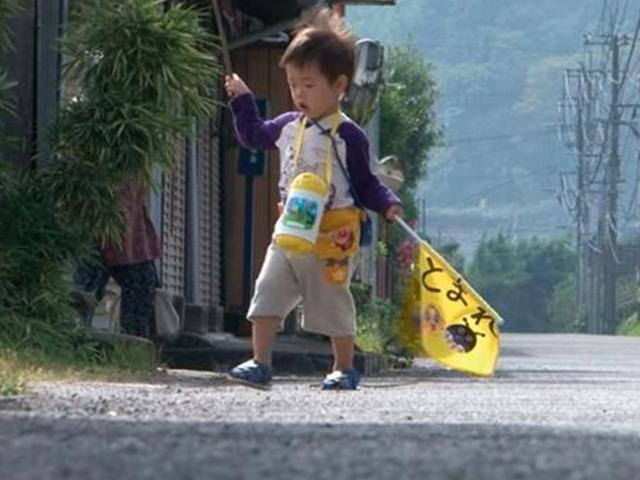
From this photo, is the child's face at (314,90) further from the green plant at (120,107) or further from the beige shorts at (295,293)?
the green plant at (120,107)

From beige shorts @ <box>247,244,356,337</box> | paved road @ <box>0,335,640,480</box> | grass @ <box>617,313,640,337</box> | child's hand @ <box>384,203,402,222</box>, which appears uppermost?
child's hand @ <box>384,203,402,222</box>

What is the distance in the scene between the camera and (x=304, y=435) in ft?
20.7

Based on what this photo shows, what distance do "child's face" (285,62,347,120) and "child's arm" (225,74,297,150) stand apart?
18 centimetres

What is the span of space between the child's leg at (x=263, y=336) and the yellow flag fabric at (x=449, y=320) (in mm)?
2273

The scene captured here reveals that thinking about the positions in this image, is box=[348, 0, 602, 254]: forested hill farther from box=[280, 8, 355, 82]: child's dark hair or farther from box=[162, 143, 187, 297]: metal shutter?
box=[280, 8, 355, 82]: child's dark hair

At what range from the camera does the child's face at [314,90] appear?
32.3 ft

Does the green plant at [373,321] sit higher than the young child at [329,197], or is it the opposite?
the young child at [329,197]

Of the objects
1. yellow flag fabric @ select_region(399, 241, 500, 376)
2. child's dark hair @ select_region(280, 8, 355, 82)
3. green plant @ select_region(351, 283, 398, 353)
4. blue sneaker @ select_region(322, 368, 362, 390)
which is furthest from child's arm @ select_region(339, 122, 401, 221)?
green plant @ select_region(351, 283, 398, 353)

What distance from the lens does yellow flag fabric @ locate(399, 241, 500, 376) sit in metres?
12.1

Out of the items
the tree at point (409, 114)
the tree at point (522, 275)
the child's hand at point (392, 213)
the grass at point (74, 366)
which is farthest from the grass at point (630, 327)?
the child's hand at point (392, 213)

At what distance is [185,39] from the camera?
1154 centimetres

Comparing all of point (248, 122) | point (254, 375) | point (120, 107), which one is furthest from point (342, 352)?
point (120, 107)

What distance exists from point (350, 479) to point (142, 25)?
670 cm

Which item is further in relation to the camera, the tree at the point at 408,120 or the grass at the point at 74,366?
the tree at the point at 408,120
